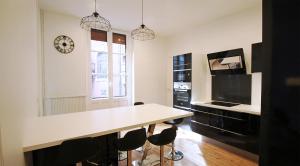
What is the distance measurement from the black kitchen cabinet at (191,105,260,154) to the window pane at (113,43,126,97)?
82.7 inches

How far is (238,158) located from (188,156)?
0.83m

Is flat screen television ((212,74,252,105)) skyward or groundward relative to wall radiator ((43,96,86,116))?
skyward

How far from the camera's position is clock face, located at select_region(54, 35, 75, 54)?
3.44 meters

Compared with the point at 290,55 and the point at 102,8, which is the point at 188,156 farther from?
the point at 102,8

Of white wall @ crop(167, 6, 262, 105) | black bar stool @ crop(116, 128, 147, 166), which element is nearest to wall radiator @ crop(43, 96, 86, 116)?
black bar stool @ crop(116, 128, 147, 166)

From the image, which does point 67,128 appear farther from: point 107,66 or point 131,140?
point 107,66

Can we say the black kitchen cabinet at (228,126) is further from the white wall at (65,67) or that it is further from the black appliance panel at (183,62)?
the white wall at (65,67)

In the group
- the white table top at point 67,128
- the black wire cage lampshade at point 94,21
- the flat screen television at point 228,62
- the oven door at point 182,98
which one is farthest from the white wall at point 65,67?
the flat screen television at point 228,62

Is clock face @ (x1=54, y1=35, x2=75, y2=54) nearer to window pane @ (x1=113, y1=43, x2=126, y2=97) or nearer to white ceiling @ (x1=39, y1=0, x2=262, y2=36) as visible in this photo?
white ceiling @ (x1=39, y1=0, x2=262, y2=36)

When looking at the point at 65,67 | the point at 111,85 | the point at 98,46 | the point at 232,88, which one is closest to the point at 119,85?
the point at 111,85

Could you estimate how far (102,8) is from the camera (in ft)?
10.2

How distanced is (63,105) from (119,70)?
1.69 metres

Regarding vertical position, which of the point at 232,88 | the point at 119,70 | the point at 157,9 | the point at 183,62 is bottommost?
the point at 232,88

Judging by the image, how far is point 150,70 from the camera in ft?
16.2
